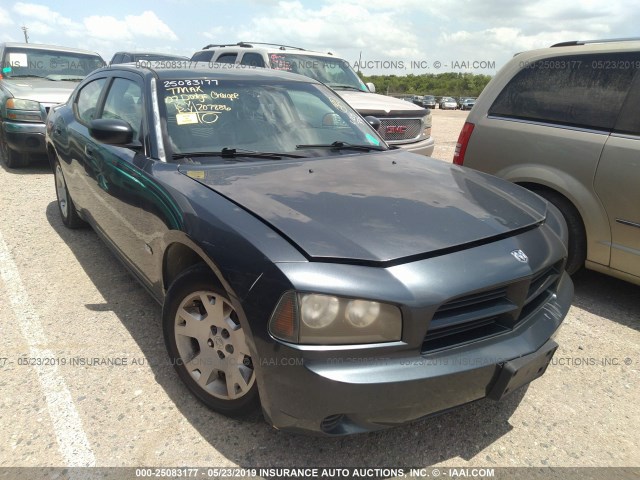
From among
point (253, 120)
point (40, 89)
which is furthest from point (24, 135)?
point (253, 120)

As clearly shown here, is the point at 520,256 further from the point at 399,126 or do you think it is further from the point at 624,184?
the point at 399,126

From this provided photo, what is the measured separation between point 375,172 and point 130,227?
1.53 metres

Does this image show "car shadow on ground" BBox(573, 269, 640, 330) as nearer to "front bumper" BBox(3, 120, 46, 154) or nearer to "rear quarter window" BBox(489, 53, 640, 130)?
"rear quarter window" BBox(489, 53, 640, 130)

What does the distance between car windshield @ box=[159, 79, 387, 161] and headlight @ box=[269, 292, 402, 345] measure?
53.5 inches


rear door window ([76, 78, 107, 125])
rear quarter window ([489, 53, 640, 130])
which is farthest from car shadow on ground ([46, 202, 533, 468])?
rear door window ([76, 78, 107, 125])

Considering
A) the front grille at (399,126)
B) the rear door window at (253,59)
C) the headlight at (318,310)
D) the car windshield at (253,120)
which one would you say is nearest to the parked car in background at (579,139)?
the car windshield at (253,120)

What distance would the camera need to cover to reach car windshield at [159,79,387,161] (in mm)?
2863

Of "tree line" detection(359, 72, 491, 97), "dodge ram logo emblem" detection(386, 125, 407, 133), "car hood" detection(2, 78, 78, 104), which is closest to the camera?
"dodge ram logo emblem" detection(386, 125, 407, 133)

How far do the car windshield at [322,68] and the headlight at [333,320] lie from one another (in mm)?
6799

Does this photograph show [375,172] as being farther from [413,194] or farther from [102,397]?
[102,397]

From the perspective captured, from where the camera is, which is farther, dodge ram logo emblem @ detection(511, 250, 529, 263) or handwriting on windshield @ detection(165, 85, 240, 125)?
handwriting on windshield @ detection(165, 85, 240, 125)

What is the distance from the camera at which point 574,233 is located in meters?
3.71

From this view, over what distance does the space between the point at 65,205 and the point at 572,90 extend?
15.3ft

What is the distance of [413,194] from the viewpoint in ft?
8.09
